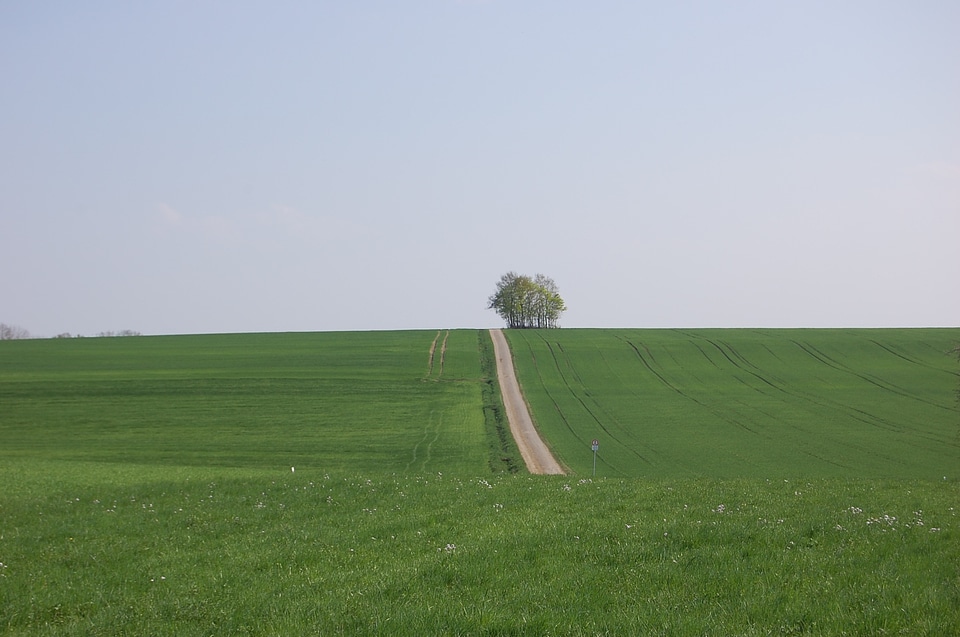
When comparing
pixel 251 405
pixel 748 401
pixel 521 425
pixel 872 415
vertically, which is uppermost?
pixel 748 401

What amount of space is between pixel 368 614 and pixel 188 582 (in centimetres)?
357

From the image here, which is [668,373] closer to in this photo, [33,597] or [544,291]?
[33,597]

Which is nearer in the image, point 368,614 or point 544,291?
point 368,614

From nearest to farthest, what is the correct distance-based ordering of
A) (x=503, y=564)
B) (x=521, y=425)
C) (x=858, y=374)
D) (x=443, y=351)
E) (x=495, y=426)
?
(x=503, y=564) < (x=495, y=426) < (x=521, y=425) < (x=858, y=374) < (x=443, y=351)

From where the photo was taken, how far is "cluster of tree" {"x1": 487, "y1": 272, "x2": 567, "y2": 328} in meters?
143

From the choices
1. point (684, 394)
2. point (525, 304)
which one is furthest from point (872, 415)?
point (525, 304)

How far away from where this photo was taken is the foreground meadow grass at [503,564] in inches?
331

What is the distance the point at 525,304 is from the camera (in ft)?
470

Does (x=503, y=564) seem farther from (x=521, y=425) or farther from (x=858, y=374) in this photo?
(x=858, y=374)

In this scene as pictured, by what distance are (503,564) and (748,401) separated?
49140 mm

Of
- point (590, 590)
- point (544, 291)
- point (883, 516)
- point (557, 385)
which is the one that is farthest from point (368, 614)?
point (544, 291)

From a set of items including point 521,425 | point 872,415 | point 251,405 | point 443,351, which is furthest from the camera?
point 443,351

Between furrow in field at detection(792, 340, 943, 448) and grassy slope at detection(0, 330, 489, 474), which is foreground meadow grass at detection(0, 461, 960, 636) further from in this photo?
furrow in field at detection(792, 340, 943, 448)

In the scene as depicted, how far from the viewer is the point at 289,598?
955cm
